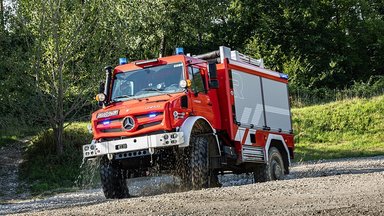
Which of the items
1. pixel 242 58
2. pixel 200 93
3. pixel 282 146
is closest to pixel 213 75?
pixel 200 93

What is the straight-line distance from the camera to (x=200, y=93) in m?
14.4

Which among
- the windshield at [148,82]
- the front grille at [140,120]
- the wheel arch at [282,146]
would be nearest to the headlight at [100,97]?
the windshield at [148,82]

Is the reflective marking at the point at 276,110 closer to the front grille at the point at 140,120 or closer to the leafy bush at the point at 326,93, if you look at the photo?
the front grille at the point at 140,120

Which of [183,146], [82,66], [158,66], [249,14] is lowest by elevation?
[183,146]

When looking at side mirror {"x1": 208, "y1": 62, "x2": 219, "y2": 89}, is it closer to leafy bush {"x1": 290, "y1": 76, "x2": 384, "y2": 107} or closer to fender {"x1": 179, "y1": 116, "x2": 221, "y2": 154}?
fender {"x1": 179, "y1": 116, "x2": 221, "y2": 154}

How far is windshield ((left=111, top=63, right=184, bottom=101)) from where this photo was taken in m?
14.0

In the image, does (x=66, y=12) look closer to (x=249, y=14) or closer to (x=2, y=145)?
(x=2, y=145)

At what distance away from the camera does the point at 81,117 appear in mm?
27312

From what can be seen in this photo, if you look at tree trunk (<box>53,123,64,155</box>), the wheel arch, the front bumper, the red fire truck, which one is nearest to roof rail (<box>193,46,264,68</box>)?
the red fire truck

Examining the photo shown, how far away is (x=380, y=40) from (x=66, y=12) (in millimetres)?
33376

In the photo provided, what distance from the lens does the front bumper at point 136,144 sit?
12877 millimetres

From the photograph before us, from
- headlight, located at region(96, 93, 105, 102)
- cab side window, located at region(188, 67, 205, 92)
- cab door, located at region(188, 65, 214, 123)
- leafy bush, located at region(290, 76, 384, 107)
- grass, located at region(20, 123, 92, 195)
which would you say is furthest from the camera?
leafy bush, located at region(290, 76, 384, 107)

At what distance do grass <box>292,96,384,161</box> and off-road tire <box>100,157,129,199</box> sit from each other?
54.0 feet

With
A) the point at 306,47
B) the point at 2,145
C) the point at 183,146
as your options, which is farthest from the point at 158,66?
the point at 306,47
